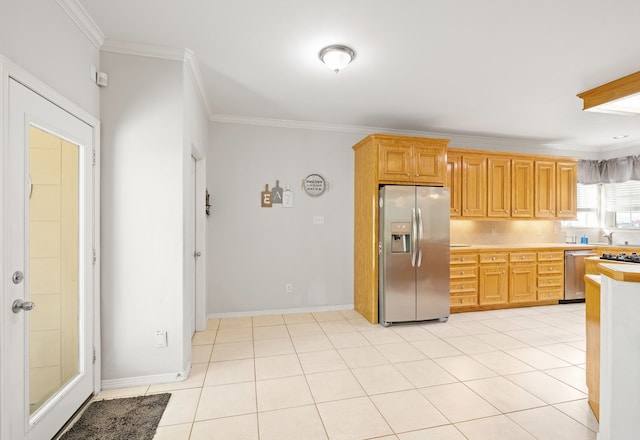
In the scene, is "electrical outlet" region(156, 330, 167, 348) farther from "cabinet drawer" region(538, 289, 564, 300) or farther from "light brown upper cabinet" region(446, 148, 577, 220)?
"cabinet drawer" region(538, 289, 564, 300)

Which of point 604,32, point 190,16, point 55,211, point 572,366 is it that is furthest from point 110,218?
point 572,366

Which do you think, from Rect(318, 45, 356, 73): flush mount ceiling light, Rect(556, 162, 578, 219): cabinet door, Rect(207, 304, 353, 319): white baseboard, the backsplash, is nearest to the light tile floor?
Rect(207, 304, 353, 319): white baseboard

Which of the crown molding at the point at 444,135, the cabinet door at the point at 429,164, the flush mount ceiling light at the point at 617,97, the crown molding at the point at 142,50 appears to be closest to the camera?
the crown molding at the point at 142,50

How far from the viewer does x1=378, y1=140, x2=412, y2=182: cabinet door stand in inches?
151

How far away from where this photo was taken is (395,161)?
3887 mm

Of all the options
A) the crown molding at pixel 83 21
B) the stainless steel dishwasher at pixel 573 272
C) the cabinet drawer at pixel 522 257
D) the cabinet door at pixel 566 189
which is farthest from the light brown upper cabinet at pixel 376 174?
the crown molding at pixel 83 21

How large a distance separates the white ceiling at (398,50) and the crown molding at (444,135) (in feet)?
0.70

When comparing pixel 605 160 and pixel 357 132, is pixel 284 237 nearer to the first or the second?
pixel 357 132

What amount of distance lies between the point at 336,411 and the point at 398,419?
0.42m

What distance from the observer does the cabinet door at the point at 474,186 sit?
4602 mm

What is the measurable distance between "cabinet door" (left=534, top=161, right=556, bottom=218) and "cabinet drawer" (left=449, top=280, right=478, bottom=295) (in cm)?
172

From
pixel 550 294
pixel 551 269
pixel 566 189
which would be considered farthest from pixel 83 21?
pixel 566 189

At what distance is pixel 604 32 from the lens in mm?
2178

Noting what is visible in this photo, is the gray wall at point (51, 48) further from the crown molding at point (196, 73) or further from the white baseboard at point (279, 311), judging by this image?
the white baseboard at point (279, 311)
